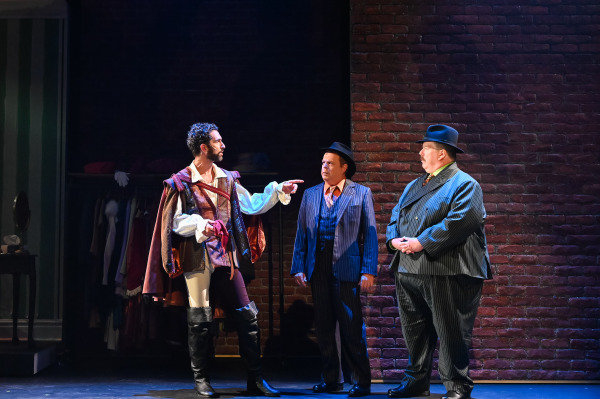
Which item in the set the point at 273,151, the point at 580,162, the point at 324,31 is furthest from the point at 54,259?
the point at 580,162

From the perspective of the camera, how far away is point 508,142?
5.20m

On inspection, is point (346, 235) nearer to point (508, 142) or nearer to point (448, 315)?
point (448, 315)

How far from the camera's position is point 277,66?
259 inches

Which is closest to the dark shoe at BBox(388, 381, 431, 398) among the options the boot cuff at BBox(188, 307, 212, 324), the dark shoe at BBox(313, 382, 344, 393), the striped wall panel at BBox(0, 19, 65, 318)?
the dark shoe at BBox(313, 382, 344, 393)

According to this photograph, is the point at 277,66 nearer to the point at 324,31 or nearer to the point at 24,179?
the point at 324,31

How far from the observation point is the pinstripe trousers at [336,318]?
4574mm

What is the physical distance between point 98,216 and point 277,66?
2.09m

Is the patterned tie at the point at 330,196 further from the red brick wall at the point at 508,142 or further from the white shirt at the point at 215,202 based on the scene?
the red brick wall at the point at 508,142

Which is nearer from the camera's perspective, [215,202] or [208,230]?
[208,230]

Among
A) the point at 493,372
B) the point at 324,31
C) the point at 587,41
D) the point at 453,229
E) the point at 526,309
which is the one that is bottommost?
the point at 493,372

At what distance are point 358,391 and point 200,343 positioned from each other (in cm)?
104

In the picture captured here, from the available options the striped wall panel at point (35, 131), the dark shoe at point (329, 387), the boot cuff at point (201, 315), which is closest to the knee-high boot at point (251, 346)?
the boot cuff at point (201, 315)

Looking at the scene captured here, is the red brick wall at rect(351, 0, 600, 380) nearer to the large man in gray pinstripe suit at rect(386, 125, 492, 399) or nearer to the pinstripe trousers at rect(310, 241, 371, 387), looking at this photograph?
the pinstripe trousers at rect(310, 241, 371, 387)

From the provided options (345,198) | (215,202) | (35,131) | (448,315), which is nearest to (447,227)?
(448,315)
